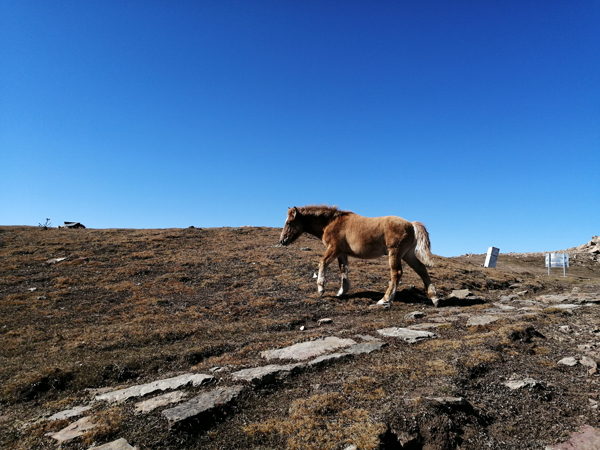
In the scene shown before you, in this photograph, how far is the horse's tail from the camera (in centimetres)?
1263

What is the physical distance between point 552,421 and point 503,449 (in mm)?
1092

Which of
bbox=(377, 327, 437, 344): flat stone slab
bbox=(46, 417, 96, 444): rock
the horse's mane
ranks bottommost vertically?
bbox=(46, 417, 96, 444): rock

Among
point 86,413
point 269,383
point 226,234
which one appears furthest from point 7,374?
point 226,234

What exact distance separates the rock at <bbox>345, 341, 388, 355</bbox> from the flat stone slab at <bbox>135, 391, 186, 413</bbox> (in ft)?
11.3

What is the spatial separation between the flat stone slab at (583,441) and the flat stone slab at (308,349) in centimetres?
419

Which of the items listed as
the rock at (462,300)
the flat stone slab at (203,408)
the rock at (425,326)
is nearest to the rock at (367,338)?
the rock at (425,326)

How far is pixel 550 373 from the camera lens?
239 inches

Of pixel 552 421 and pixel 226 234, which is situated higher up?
pixel 226 234

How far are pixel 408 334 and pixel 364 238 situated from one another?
A: 5.27m

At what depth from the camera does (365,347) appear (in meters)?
7.48

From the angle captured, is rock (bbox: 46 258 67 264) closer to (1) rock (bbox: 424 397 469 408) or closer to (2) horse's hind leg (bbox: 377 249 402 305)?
(2) horse's hind leg (bbox: 377 249 402 305)

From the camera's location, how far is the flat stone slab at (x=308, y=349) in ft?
23.9

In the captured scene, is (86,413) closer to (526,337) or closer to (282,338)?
(282,338)

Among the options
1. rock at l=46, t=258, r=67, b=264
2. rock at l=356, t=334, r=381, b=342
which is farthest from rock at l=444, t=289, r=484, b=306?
rock at l=46, t=258, r=67, b=264
